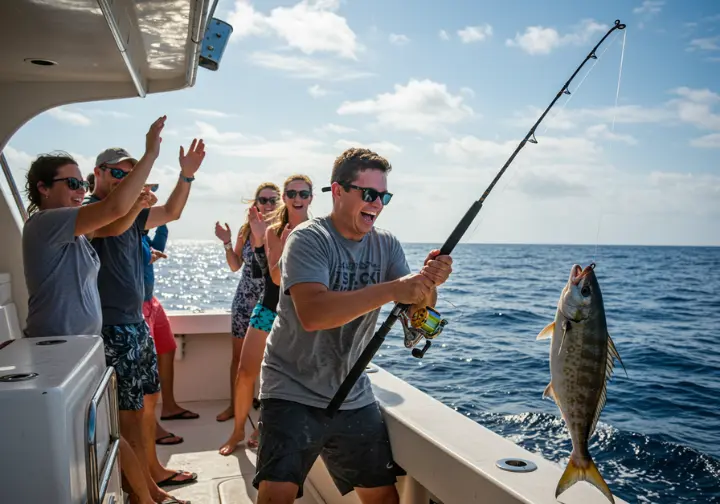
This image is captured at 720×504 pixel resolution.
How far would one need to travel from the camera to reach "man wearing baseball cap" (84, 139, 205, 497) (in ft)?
10.9

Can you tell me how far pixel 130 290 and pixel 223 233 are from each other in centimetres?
250

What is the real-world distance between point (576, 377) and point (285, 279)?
117 cm

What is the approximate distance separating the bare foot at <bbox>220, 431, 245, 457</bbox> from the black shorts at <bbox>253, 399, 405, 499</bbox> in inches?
69.5

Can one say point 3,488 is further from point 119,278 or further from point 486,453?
point 119,278

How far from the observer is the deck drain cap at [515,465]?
2.32 meters

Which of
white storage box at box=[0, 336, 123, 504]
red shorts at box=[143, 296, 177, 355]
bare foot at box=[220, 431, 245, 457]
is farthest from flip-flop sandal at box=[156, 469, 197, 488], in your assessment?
white storage box at box=[0, 336, 123, 504]

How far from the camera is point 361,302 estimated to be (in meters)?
2.47

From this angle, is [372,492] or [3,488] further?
[372,492]

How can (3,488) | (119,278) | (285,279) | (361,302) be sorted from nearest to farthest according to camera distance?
(3,488)
(361,302)
(285,279)
(119,278)

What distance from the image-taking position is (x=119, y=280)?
3453 millimetres

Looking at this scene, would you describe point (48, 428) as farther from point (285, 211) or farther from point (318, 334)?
point (285, 211)

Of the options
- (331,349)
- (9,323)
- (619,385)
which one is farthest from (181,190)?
(619,385)

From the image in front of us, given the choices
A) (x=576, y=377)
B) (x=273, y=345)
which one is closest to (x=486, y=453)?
(x=576, y=377)

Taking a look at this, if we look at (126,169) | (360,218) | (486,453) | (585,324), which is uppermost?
(126,169)
